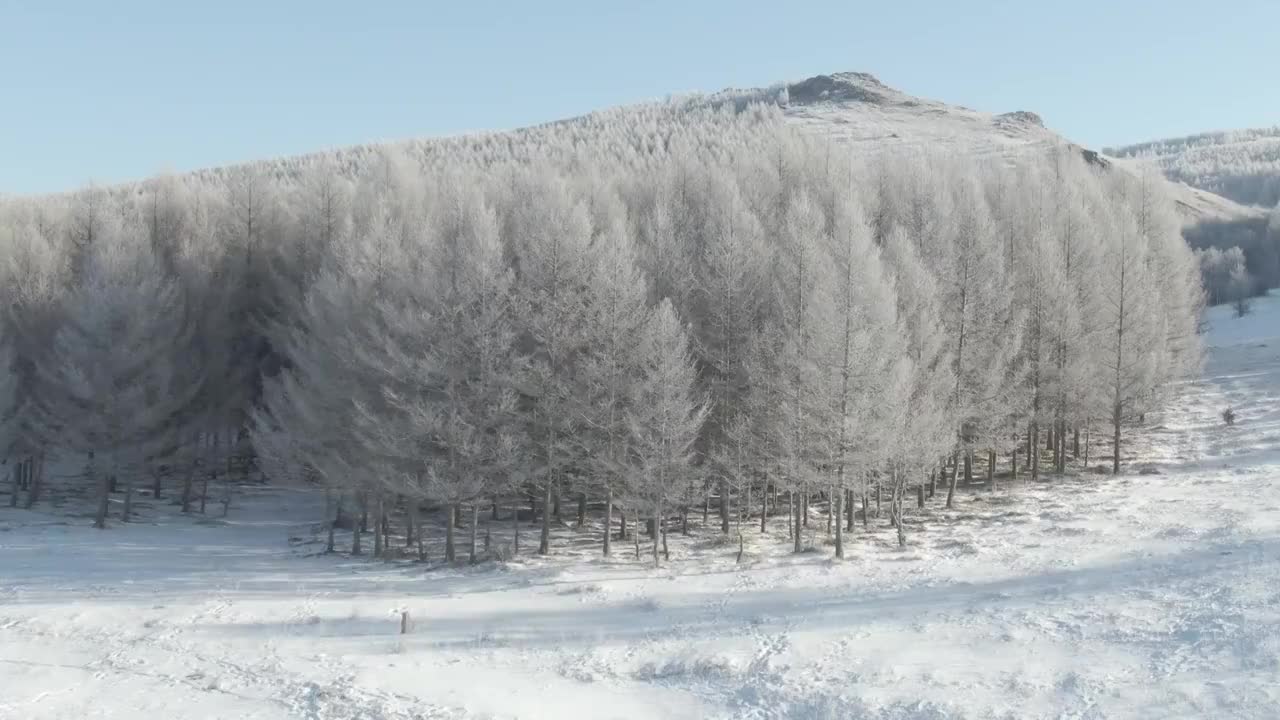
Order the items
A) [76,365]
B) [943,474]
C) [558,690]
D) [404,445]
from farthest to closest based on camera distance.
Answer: [943,474]
[76,365]
[404,445]
[558,690]

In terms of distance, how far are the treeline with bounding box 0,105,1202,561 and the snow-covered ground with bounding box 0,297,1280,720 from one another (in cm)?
330

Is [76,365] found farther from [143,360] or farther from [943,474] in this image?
[943,474]

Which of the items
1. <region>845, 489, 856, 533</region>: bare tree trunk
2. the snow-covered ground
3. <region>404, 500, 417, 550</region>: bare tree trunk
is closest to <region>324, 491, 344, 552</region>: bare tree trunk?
the snow-covered ground

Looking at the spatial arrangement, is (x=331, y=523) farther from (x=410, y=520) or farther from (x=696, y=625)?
(x=696, y=625)

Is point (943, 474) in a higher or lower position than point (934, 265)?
lower

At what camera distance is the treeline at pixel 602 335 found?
27.7 metres

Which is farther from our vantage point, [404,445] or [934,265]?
[934,265]

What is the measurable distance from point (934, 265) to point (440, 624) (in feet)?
83.4

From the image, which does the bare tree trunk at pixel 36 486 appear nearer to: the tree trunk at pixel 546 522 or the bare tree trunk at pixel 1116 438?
the tree trunk at pixel 546 522

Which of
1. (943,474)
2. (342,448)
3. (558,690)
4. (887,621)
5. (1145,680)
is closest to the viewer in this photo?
(1145,680)

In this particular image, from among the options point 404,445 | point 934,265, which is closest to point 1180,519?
point 934,265

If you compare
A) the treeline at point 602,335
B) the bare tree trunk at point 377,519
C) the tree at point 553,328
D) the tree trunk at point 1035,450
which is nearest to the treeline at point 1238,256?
the treeline at point 602,335

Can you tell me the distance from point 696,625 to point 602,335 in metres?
10.6

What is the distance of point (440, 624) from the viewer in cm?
2189
